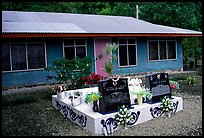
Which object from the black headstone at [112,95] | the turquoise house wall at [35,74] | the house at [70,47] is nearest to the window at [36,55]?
the house at [70,47]

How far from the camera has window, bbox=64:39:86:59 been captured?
11.8m

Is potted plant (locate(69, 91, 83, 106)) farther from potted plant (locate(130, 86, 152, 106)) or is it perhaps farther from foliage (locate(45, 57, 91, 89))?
foliage (locate(45, 57, 91, 89))

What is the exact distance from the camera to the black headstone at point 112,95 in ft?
17.2

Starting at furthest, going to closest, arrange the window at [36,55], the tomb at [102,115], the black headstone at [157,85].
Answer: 1. the window at [36,55]
2. the black headstone at [157,85]
3. the tomb at [102,115]

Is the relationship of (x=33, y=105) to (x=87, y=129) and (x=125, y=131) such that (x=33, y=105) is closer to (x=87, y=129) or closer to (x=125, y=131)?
(x=87, y=129)

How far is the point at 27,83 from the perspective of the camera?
10898mm

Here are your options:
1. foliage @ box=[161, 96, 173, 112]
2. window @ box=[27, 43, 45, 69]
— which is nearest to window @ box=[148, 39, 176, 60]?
window @ box=[27, 43, 45, 69]

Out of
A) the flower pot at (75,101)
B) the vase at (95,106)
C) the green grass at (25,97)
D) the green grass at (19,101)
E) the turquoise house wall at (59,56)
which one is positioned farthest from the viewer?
the turquoise house wall at (59,56)

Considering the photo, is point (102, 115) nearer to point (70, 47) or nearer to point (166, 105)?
point (166, 105)

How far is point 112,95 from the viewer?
211 inches

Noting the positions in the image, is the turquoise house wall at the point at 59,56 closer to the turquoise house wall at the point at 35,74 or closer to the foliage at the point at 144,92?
the turquoise house wall at the point at 35,74

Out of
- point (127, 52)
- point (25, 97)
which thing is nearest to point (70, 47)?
point (127, 52)

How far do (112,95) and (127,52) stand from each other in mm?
8167

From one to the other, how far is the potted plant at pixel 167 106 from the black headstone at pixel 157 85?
224 millimetres
